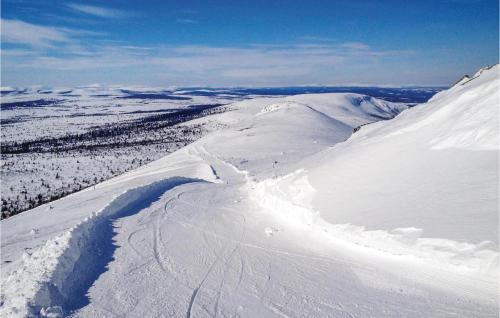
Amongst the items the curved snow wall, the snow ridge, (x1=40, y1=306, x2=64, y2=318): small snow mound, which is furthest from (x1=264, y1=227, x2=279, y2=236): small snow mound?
(x1=40, y1=306, x2=64, y2=318): small snow mound

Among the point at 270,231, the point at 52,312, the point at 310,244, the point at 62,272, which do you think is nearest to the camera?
the point at 52,312

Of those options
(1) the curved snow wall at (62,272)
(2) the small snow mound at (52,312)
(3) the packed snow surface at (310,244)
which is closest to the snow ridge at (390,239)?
(3) the packed snow surface at (310,244)

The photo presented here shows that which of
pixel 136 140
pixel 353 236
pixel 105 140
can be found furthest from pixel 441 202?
pixel 105 140

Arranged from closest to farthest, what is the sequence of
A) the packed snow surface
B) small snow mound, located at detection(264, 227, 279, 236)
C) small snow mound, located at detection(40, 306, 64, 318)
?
small snow mound, located at detection(40, 306, 64, 318) → the packed snow surface → small snow mound, located at detection(264, 227, 279, 236)

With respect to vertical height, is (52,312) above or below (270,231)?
above

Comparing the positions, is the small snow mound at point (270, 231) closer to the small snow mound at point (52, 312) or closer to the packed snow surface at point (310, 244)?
the packed snow surface at point (310, 244)

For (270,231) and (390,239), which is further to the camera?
(270,231)

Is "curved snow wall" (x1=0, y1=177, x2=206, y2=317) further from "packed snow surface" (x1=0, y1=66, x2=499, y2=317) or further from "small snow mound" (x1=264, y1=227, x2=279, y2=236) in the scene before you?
"small snow mound" (x1=264, y1=227, x2=279, y2=236)

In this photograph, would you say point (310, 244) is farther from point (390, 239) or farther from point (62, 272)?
point (62, 272)

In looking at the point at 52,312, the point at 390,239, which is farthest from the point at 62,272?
the point at 390,239
